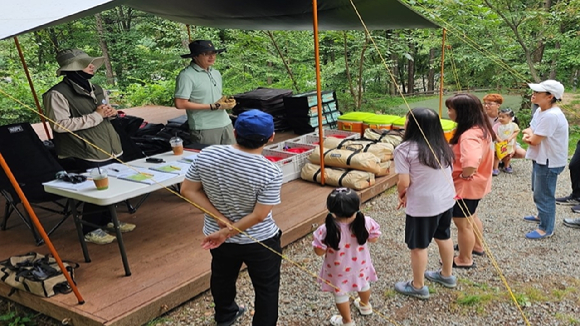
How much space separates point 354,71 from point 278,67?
2123 millimetres

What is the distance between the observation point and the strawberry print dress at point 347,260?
2.11 meters

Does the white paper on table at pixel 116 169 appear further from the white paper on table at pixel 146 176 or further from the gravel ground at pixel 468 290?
the gravel ground at pixel 468 290

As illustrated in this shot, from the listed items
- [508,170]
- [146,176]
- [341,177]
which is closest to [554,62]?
[508,170]

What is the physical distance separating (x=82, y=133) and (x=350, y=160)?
251cm

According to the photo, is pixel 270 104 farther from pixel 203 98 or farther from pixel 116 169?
pixel 116 169

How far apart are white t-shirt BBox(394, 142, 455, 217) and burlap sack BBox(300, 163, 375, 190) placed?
1.78 meters

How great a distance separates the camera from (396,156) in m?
2.29

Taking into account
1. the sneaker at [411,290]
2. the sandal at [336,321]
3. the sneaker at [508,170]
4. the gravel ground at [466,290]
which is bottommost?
the sneaker at [508,170]

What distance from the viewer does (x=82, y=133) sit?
9.82 feet

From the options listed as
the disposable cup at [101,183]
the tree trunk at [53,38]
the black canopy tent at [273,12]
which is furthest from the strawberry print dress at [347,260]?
the tree trunk at [53,38]

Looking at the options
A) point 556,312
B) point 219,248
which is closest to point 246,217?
point 219,248

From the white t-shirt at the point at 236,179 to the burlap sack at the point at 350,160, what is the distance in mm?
2520

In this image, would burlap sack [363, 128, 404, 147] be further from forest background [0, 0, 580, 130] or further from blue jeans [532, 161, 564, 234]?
blue jeans [532, 161, 564, 234]

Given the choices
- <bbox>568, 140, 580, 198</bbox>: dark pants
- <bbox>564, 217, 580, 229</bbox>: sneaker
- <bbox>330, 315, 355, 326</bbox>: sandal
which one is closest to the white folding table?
<bbox>330, 315, 355, 326</bbox>: sandal
